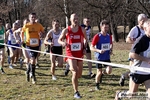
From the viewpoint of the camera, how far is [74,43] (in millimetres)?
6332

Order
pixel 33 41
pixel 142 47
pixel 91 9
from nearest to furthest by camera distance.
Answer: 1. pixel 142 47
2. pixel 33 41
3. pixel 91 9

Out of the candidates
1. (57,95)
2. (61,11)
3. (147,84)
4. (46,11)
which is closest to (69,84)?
(57,95)

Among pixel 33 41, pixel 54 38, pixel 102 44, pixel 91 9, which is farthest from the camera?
pixel 91 9

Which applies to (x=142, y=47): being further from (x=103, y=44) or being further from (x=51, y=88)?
(x=51, y=88)

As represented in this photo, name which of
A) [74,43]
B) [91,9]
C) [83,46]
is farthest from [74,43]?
[91,9]

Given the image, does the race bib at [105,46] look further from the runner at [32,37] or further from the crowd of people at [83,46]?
the runner at [32,37]

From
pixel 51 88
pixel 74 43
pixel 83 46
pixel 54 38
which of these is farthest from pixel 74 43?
pixel 54 38

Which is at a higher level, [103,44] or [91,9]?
[91,9]

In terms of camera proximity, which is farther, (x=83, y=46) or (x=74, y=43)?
(x=83, y=46)

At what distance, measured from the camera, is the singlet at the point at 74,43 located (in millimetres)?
6305

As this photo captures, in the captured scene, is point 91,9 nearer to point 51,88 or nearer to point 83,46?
point 51,88


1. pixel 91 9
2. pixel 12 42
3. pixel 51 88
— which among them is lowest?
pixel 51 88

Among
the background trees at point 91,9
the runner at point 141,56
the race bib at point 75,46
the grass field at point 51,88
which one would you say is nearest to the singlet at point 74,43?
the race bib at point 75,46

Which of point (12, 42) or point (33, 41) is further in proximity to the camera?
point (12, 42)
